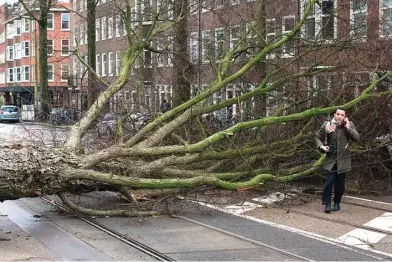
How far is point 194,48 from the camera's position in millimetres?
16297

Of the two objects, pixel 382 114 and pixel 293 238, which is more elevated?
pixel 382 114

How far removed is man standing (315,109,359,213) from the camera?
945 cm

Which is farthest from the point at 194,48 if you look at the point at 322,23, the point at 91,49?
the point at 91,49

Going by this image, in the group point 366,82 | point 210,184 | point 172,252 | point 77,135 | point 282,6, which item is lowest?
point 172,252

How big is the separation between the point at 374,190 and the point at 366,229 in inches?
129

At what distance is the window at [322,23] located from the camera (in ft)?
43.0

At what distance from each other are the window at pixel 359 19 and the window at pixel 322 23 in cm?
45

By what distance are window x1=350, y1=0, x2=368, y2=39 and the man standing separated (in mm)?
3850

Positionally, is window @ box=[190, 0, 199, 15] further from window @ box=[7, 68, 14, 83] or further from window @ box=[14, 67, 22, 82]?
window @ box=[7, 68, 14, 83]

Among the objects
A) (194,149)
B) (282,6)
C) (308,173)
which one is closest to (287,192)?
(308,173)

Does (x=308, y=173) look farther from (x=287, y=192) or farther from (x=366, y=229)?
(x=366, y=229)

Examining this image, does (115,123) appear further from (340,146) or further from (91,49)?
(91,49)

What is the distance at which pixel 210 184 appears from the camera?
8.98 m

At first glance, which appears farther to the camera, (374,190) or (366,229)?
(374,190)
